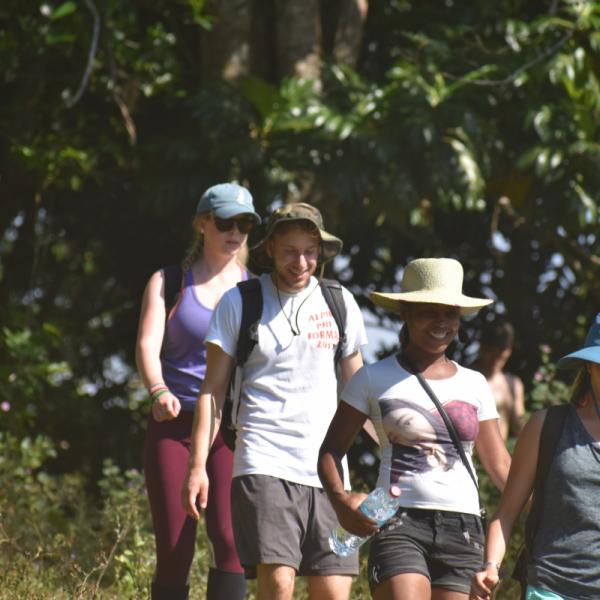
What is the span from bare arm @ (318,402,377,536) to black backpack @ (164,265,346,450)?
600mm

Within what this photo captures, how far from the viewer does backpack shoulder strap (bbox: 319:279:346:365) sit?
196 inches

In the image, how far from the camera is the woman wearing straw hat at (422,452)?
13.9 ft

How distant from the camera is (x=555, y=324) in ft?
36.7

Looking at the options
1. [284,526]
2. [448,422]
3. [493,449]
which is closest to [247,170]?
[284,526]

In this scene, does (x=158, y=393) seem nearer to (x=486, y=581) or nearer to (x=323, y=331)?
(x=323, y=331)

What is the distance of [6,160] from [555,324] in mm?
4517

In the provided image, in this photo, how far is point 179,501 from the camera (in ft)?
17.4

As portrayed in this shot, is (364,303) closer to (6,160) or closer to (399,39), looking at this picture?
(399,39)

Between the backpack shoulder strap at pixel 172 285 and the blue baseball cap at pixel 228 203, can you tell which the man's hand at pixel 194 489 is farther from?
the blue baseball cap at pixel 228 203

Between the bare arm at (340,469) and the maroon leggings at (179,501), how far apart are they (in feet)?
3.16

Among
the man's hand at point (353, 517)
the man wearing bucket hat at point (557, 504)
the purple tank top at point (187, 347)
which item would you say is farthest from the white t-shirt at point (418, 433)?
the purple tank top at point (187, 347)

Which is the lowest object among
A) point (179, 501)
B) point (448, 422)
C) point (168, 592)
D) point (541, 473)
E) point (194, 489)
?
point (168, 592)

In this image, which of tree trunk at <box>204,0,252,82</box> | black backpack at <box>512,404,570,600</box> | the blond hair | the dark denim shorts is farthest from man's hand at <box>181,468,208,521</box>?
tree trunk at <box>204,0,252,82</box>

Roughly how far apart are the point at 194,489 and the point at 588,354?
152 centimetres
